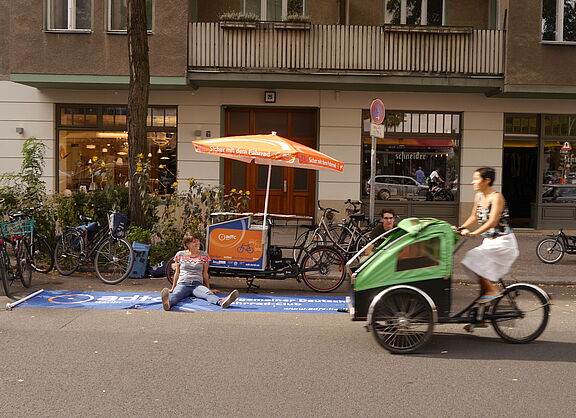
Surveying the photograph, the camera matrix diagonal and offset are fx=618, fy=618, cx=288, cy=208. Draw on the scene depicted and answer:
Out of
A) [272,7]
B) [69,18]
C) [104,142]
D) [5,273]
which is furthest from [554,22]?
[5,273]

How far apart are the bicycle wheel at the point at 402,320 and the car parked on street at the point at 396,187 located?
10428 mm

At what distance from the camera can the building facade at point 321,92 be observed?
1495 cm

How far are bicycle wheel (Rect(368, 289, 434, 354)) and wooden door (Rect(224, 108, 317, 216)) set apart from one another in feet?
34.3

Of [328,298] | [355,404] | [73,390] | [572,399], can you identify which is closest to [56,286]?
[328,298]

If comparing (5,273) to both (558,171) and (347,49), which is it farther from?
(558,171)

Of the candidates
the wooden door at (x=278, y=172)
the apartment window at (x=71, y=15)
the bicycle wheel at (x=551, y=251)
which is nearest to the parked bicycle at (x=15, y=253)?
the apartment window at (x=71, y=15)

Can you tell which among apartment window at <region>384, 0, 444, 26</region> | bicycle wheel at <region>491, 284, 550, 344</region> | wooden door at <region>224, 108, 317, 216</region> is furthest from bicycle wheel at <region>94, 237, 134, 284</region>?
apartment window at <region>384, 0, 444, 26</region>

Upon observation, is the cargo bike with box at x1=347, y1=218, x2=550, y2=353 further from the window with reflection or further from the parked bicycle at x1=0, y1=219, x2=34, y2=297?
the window with reflection

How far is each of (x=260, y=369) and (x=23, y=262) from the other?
5.14 meters

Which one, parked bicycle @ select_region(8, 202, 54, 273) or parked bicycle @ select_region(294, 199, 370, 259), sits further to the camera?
parked bicycle @ select_region(294, 199, 370, 259)

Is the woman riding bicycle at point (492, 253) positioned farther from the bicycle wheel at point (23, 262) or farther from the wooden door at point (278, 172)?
the wooden door at point (278, 172)

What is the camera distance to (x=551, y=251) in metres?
12.2

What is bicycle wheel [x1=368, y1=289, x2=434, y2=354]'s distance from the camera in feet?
20.3

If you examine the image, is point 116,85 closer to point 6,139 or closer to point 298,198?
point 6,139
